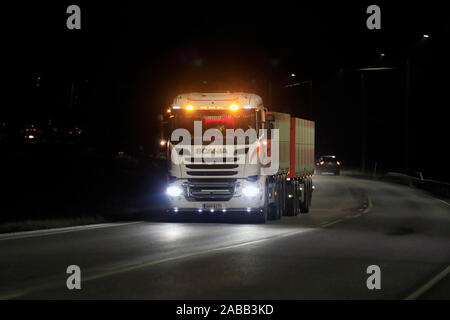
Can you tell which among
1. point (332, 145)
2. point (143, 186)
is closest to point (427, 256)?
point (143, 186)

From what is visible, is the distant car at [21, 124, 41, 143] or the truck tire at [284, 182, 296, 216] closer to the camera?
the truck tire at [284, 182, 296, 216]

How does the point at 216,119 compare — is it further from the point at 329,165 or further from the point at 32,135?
the point at 32,135

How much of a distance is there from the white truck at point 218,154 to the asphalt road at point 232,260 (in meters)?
0.74

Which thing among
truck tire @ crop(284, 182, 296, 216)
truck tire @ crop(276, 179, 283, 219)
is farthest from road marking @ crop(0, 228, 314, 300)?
truck tire @ crop(284, 182, 296, 216)

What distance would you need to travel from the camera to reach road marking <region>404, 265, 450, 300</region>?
→ 37.1 ft

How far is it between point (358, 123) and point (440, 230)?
110887mm

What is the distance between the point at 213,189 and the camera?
23859 mm

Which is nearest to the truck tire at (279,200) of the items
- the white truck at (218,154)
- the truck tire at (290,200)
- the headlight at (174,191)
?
the truck tire at (290,200)

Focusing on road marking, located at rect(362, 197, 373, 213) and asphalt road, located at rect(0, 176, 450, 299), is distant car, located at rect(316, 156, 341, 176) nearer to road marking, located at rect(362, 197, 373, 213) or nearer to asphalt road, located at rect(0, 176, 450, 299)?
road marking, located at rect(362, 197, 373, 213)

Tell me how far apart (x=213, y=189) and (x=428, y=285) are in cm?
1188

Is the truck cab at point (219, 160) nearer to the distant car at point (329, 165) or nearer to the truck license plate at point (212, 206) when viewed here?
the truck license plate at point (212, 206)

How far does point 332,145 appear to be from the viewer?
126375mm

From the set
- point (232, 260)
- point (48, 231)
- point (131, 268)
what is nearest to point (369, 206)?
point (48, 231)

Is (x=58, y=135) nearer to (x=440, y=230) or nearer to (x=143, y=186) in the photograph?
(x=143, y=186)
